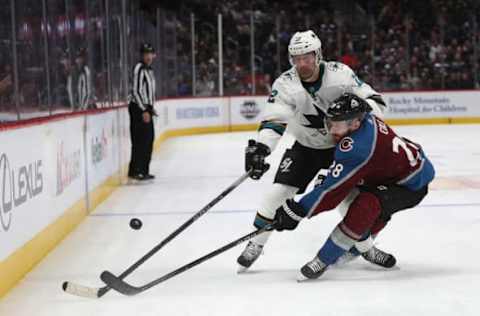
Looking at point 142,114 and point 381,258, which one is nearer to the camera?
point 381,258

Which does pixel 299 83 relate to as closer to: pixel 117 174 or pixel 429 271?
pixel 429 271

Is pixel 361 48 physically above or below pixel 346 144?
above

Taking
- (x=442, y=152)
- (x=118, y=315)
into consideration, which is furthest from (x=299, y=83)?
(x=442, y=152)

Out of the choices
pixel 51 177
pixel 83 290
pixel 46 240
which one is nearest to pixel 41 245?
pixel 46 240

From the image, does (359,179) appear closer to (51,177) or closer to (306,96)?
(306,96)

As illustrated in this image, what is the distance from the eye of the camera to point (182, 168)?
30.9 ft

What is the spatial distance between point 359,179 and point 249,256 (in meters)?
0.77

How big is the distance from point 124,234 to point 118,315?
2.03 m

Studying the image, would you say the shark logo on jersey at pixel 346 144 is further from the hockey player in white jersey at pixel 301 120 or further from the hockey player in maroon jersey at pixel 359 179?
the hockey player in white jersey at pixel 301 120

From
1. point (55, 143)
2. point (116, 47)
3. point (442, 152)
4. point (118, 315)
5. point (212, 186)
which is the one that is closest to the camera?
point (118, 315)

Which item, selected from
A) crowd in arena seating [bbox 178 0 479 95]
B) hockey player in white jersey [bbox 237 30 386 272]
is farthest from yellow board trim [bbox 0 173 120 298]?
crowd in arena seating [bbox 178 0 479 95]

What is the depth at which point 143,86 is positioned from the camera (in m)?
8.05

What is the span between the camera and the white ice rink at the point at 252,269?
3422mm

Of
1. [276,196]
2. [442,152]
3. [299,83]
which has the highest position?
[299,83]
